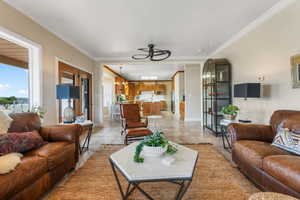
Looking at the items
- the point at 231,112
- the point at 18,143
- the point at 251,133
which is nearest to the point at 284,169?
the point at 251,133

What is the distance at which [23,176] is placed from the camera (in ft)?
4.95

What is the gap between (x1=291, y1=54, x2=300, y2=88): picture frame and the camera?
96.1 inches

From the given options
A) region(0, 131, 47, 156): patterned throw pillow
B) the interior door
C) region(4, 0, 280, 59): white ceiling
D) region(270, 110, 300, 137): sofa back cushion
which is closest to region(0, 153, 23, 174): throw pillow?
region(0, 131, 47, 156): patterned throw pillow

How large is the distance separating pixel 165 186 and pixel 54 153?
144 centimetres

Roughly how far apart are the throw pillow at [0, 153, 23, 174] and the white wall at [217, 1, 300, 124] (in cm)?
372

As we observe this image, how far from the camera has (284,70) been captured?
2.73 meters

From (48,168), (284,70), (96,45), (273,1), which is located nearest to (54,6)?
(96,45)

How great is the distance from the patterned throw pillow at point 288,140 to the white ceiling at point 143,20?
7.07ft

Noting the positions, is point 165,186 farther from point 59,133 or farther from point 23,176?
point 59,133

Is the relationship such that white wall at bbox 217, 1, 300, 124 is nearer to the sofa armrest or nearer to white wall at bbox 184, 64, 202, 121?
white wall at bbox 184, 64, 202, 121

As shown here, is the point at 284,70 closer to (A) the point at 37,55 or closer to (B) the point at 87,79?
(A) the point at 37,55

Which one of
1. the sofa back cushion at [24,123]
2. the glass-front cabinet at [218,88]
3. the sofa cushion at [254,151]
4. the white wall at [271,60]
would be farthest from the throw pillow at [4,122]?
the glass-front cabinet at [218,88]

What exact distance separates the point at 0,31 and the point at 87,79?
11.4 feet

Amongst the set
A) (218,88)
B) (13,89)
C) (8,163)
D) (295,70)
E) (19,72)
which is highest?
(19,72)
